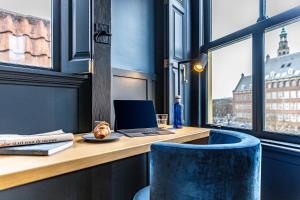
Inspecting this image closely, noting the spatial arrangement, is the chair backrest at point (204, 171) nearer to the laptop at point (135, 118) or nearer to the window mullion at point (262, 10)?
the laptop at point (135, 118)

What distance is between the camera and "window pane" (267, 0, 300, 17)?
1.49 m

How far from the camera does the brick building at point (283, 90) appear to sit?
1.48 metres

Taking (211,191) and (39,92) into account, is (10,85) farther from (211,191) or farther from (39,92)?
(211,191)

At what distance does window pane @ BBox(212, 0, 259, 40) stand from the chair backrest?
4.64ft

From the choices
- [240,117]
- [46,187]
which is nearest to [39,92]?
[46,187]

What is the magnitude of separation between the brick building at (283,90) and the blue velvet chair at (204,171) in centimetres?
88

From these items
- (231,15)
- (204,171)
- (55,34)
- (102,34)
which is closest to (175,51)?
(231,15)

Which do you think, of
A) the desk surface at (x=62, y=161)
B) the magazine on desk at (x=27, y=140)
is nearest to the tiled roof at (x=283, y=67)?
the desk surface at (x=62, y=161)

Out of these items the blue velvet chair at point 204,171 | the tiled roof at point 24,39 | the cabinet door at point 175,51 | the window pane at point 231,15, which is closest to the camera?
the blue velvet chair at point 204,171

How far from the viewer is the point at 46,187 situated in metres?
1.22

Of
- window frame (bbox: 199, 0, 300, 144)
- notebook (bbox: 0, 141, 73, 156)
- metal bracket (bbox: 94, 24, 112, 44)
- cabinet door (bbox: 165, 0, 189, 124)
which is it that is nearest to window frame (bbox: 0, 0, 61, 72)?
A: metal bracket (bbox: 94, 24, 112, 44)

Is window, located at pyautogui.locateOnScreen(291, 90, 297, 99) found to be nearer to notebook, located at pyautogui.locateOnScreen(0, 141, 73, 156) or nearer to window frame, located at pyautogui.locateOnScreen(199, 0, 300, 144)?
window frame, located at pyautogui.locateOnScreen(199, 0, 300, 144)

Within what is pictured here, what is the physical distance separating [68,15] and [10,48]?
0.43 m

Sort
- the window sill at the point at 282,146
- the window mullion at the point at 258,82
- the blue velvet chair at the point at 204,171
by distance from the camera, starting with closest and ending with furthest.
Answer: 1. the blue velvet chair at the point at 204,171
2. the window sill at the point at 282,146
3. the window mullion at the point at 258,82
